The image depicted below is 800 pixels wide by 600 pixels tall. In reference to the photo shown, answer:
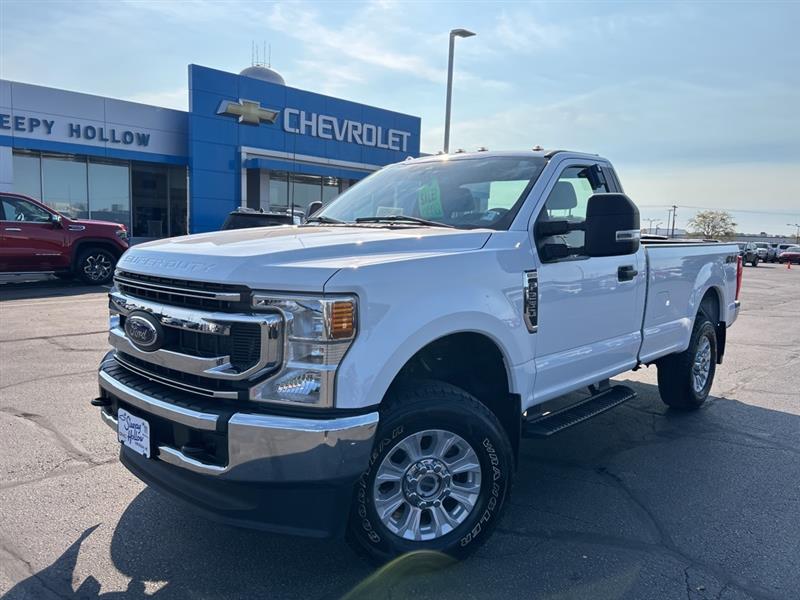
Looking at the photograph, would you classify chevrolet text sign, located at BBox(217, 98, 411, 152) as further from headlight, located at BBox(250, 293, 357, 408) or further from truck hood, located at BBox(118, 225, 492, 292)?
headlight, located at BBox(250, 293, 357, 408)

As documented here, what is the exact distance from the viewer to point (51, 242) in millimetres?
12922

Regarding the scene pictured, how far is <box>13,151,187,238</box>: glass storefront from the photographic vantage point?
1961 centimetres

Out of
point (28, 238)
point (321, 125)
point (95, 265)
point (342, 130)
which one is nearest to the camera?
point (28, 238)

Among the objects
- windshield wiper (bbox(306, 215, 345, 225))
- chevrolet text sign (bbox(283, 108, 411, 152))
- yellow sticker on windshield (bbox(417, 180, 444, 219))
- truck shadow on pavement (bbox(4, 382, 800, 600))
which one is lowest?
truck shadow on pavement (bbox(4, 382, 800, 600))

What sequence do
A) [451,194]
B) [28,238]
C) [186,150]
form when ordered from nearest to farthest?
[451,194], [28,238], [186,150]

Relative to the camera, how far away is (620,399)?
4273mm

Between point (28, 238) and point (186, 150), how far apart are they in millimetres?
10253

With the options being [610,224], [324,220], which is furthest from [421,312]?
[324,220]

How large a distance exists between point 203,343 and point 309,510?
0.85 metres

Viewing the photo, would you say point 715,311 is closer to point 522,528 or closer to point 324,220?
point 522,528

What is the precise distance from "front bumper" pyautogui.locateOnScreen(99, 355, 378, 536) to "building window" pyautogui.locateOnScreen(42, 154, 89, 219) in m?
20.2

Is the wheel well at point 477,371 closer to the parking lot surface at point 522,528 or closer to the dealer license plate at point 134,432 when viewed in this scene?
the parking lot surface at point 522,528

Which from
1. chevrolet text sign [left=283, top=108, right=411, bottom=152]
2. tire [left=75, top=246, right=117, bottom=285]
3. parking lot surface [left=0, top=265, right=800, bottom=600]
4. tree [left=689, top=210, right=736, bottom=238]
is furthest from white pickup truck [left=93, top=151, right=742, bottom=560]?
tree [left=689, top=210, right=736, bottom=238]

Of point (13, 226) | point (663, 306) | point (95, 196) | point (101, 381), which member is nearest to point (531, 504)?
point (663, 306)
